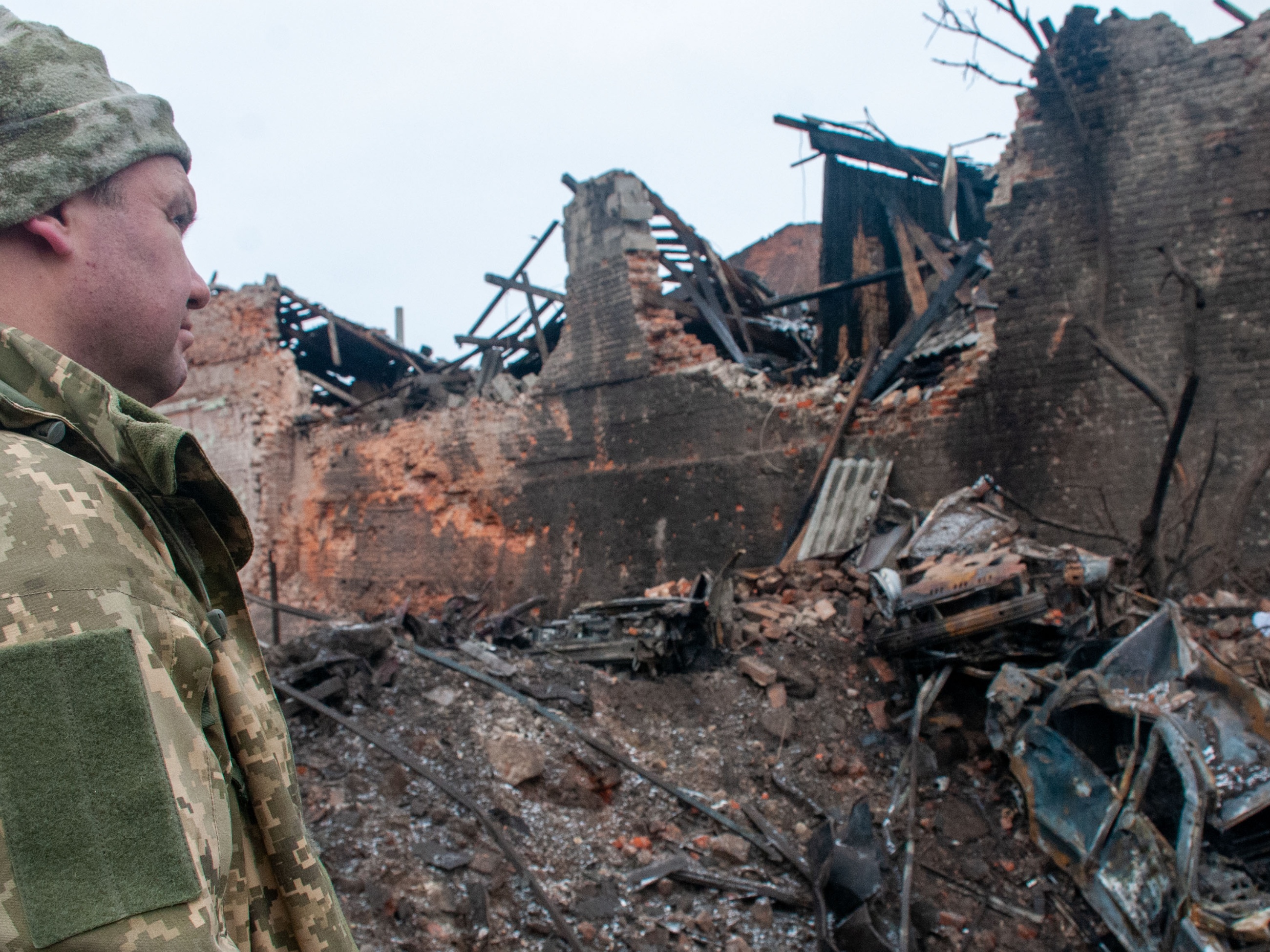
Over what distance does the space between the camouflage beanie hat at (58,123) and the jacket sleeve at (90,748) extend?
289 millimetres

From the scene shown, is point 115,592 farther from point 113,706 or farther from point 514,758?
point 514,758

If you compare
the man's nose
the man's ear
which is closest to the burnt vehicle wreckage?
the man's nose

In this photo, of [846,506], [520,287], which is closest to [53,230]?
[846,506]

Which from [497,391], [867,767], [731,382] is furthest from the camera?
[497,391]

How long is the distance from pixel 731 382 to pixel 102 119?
7852 millimetres

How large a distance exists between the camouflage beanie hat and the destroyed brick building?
4.14 meters

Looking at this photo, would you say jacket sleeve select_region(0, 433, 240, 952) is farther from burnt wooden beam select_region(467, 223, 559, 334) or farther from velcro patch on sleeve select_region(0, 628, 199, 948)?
burnt wooden beam select_region(467, 223, 559, 334)

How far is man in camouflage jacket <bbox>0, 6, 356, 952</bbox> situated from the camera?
59 cm

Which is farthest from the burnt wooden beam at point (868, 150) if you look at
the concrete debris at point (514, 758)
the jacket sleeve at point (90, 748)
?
the jacket sleeve at point (90, 748)

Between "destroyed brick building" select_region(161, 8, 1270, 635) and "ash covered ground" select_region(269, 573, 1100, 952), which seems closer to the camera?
"ash covered ground" select_region(269, 573, 1100, 952)

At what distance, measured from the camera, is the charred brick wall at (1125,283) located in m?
6.38

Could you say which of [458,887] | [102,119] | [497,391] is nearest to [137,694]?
[102,119]

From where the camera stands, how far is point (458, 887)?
3.68 meters

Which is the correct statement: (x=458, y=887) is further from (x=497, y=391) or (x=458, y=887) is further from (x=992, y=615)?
(x=497, y=391)
